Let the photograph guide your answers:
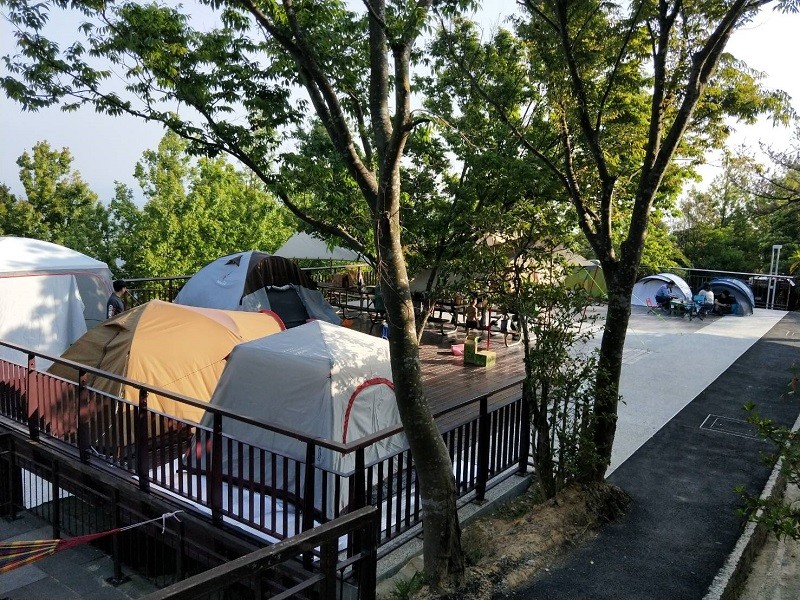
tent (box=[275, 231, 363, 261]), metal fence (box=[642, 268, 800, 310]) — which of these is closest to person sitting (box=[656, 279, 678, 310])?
metal fence (box=[642, 268, 800, 310])

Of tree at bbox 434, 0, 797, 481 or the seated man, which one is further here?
the seated man

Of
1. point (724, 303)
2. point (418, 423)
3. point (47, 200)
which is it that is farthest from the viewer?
point (47, 200)

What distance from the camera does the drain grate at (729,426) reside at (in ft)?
23.3

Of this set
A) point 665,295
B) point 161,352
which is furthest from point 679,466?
point 665,295

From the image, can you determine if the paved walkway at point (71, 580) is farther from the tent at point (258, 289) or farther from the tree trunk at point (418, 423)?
the tent at point (258, 289)

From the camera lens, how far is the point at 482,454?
16.8 ft

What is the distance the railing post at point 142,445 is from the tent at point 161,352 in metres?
1.52

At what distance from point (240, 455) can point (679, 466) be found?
4398 mm

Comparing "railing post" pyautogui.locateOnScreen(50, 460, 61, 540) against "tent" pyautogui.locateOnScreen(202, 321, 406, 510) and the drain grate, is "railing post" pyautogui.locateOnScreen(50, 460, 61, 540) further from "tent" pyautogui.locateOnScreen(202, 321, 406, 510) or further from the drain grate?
the drain grate

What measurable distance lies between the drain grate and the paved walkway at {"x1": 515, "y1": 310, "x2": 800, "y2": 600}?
12 millimetres

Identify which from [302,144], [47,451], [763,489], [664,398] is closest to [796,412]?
[664,398]

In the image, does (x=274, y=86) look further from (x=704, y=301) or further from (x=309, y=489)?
(x=704, y=301)

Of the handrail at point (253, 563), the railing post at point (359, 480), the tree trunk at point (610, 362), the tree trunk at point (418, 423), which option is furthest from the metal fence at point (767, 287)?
the handrail at point (253, 563)

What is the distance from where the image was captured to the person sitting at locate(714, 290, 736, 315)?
17141mm
